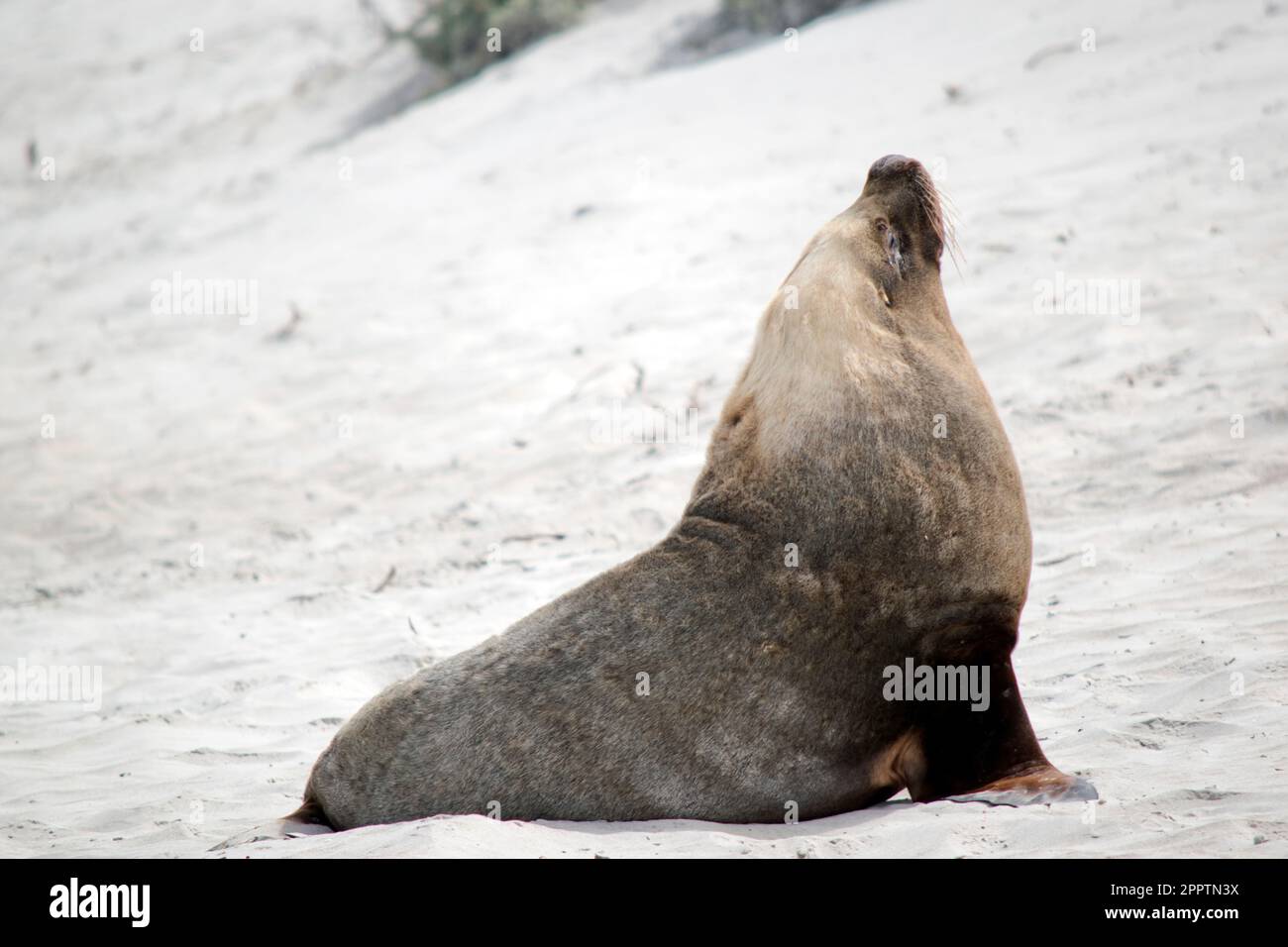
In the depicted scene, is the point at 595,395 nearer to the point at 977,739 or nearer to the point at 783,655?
the point at 783,655

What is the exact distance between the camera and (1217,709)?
409 cm

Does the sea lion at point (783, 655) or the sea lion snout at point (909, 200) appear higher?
the sea lion snout at point (909, 200)

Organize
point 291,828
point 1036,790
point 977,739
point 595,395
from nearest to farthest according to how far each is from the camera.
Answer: point 1036,790 < point 977,739 < point 291,828 < point 595,395

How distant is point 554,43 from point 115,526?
982 cm

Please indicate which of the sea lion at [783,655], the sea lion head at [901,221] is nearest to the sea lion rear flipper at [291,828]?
the sea lion at [783,655]

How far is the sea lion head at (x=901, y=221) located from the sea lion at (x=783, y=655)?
16.5 inches

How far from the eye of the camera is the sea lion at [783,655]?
382 centimetres

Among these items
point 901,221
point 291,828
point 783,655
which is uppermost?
point 901,221

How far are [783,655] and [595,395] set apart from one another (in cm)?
499

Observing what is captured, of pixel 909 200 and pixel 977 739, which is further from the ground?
pixel 909 200

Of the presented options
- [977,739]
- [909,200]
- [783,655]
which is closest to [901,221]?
[909,200]

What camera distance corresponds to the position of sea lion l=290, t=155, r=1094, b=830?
382cm

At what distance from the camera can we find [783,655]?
384 centimetres

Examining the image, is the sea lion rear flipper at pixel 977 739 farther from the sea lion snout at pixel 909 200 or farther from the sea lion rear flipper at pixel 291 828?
the sea lion rear flipper at pixel 291 828
